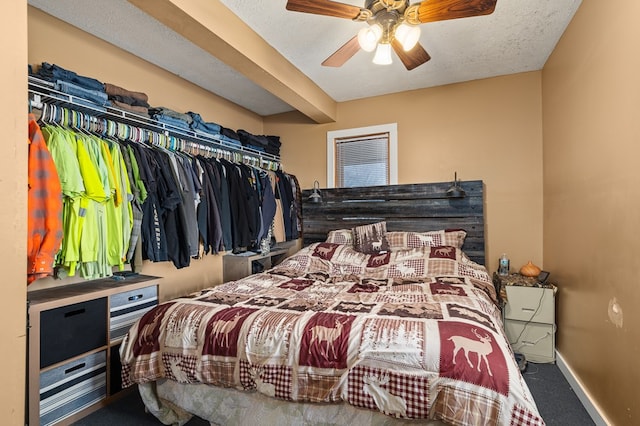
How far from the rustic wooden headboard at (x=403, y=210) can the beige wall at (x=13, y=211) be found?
291 cm

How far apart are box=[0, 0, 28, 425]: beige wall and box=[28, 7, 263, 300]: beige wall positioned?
122 cm

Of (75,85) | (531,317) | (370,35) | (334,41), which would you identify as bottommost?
(531,317)

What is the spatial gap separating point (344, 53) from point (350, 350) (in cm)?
186

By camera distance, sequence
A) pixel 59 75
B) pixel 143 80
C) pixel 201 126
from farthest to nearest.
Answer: pixel 201 126
pixel 143 80
pixel 59 75

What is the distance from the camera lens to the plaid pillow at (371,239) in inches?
120

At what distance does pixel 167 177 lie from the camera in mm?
2367

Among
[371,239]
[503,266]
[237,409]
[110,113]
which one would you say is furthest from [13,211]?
[503,266]

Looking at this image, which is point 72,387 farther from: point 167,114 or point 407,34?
point 407,34

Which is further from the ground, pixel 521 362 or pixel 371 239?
pixel 371 239

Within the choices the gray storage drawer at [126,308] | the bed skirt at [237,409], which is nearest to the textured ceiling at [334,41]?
the gray storage drawer at [126,308]

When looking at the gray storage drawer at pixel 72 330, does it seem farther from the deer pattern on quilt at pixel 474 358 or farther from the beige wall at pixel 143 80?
the deer pattern on quilt at pixel 474 358

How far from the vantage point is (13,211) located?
100cm

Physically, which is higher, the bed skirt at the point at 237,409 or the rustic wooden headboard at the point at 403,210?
the rustic wooden headboard at the point at 403,210

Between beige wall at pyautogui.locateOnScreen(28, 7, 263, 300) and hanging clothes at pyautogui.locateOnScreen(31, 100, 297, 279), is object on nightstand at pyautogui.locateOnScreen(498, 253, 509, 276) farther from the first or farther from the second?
beige wall at pyautogui.locateOnScreen(28, 7, 263, 300)
